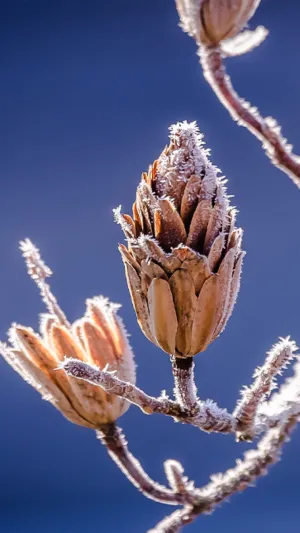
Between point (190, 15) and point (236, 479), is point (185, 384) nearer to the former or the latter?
point (236, 479)

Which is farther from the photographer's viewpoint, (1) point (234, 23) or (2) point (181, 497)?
(2) point (181, 497)

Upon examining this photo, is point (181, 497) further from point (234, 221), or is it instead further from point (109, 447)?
point (234, 221)

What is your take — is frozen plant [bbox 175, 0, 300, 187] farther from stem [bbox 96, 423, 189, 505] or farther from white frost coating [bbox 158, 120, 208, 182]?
stem [bbox 96, 423, 189, 505]

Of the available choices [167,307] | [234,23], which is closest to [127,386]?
[167,307]

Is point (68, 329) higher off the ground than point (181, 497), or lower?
higher

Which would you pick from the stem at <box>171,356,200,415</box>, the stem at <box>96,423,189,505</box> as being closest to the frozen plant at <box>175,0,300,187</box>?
the stem at <box>171,356,200,415</box>

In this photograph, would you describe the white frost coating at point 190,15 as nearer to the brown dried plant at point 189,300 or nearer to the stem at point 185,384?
the brown dried plant at point 189,300

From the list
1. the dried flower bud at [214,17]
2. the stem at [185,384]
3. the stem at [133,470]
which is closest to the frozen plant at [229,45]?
the dried flower bud at [214,17]
